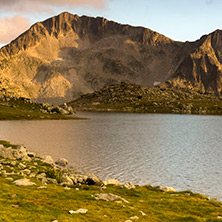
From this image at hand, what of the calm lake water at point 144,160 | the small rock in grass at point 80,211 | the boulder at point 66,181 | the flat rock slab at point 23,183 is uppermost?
the small rock in grass at point 80,211

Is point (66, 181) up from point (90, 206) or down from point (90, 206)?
down

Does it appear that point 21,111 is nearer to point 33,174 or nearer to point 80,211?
point 33,174

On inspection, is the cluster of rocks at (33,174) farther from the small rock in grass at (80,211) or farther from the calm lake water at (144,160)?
the small rock in grass at (80,211)

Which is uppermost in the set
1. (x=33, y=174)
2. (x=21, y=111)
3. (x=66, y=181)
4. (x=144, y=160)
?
(x=21, y=111)

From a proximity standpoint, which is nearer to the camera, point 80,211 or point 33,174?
point 80,211

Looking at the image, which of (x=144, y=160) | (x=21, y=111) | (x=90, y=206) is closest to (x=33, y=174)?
(x=90, y=206)

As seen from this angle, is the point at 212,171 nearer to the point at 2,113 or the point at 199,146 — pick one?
the point at 199,146

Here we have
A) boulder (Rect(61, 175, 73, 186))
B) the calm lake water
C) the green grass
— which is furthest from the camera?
the calm lake water

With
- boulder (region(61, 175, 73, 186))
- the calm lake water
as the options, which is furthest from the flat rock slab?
the calm lake water

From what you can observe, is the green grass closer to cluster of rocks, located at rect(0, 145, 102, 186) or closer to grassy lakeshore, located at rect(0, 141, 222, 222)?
grassy lakeshore, located at rect(0, 141, 222, 222)

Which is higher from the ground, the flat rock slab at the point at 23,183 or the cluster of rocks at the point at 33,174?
the flat rock slab at the point at 23,183

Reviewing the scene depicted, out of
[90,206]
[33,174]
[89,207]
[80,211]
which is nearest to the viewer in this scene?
[80,211]

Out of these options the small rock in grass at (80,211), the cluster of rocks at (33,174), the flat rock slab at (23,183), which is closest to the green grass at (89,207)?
the small rock in grass at (80,211)

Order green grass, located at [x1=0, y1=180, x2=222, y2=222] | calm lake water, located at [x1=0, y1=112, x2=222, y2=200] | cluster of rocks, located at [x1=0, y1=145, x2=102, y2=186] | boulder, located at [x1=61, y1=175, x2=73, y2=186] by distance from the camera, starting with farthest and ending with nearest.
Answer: calm lake water, located at [x1=0, y1=112, x2=222, y2=200] → boulder, located at [x1=61, y1=175, x2=73, y2=186] → cluster of rocks, located at [x1=0, y1=145, x2=102, y2=186] → green grass, located at [x1=0, y1=180, x2=222, y2=222]
